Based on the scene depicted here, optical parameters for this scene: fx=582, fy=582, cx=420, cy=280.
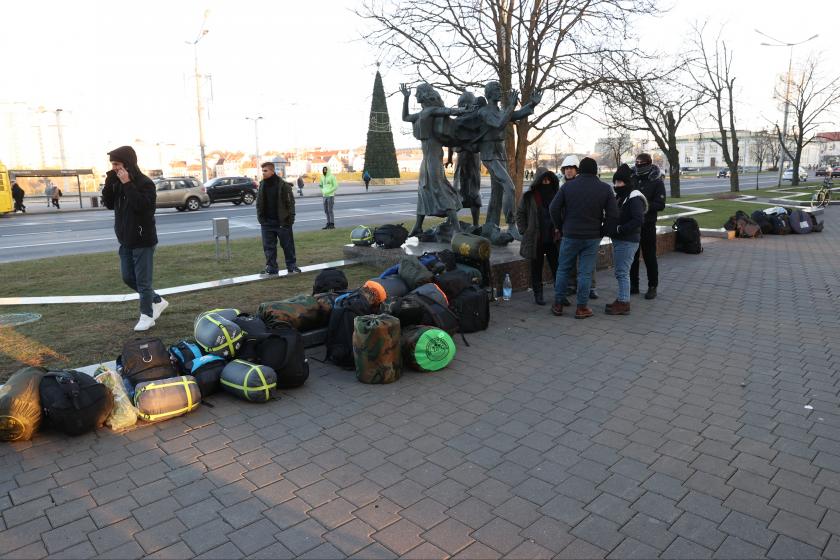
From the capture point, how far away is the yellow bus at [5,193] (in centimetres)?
2766

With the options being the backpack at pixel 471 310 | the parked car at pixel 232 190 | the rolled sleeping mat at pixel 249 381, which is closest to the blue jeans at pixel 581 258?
the backpack at pixel 471 310

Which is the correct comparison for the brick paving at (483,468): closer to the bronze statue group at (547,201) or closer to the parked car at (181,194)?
the bronze statue group at (547,201)

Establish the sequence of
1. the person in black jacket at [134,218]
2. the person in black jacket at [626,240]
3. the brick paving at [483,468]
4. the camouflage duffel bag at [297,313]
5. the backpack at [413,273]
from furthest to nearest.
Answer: the person in black jacket at [626,240] < the backpack at [413,273] < the person in black jacket at [134,218] < the camouflage duffel bag at [297,313] < the brick paving at [483,468]

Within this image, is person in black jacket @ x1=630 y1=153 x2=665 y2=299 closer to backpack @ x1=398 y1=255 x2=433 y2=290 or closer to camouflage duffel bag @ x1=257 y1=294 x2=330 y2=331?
backpack @ x1=398 y1=255 x2=433 y2=290

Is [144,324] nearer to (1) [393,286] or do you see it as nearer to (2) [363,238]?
(1) [393,286]

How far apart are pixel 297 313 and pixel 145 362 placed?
1.60 m

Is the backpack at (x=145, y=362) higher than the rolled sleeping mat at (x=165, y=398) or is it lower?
higher

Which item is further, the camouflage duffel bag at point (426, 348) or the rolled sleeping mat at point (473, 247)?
the rolled sleeping mat at point (473, 247)

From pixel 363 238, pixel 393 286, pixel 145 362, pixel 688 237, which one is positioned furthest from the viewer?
pixel 688 237

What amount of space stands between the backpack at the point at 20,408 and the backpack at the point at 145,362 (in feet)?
2.08

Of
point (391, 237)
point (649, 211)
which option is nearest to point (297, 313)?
point (391, 237)

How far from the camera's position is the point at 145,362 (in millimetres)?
4660

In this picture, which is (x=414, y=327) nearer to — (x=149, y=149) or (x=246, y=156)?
(x=149, y=149)

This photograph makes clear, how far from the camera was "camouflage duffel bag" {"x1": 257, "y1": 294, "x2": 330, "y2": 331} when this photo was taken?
573cm
